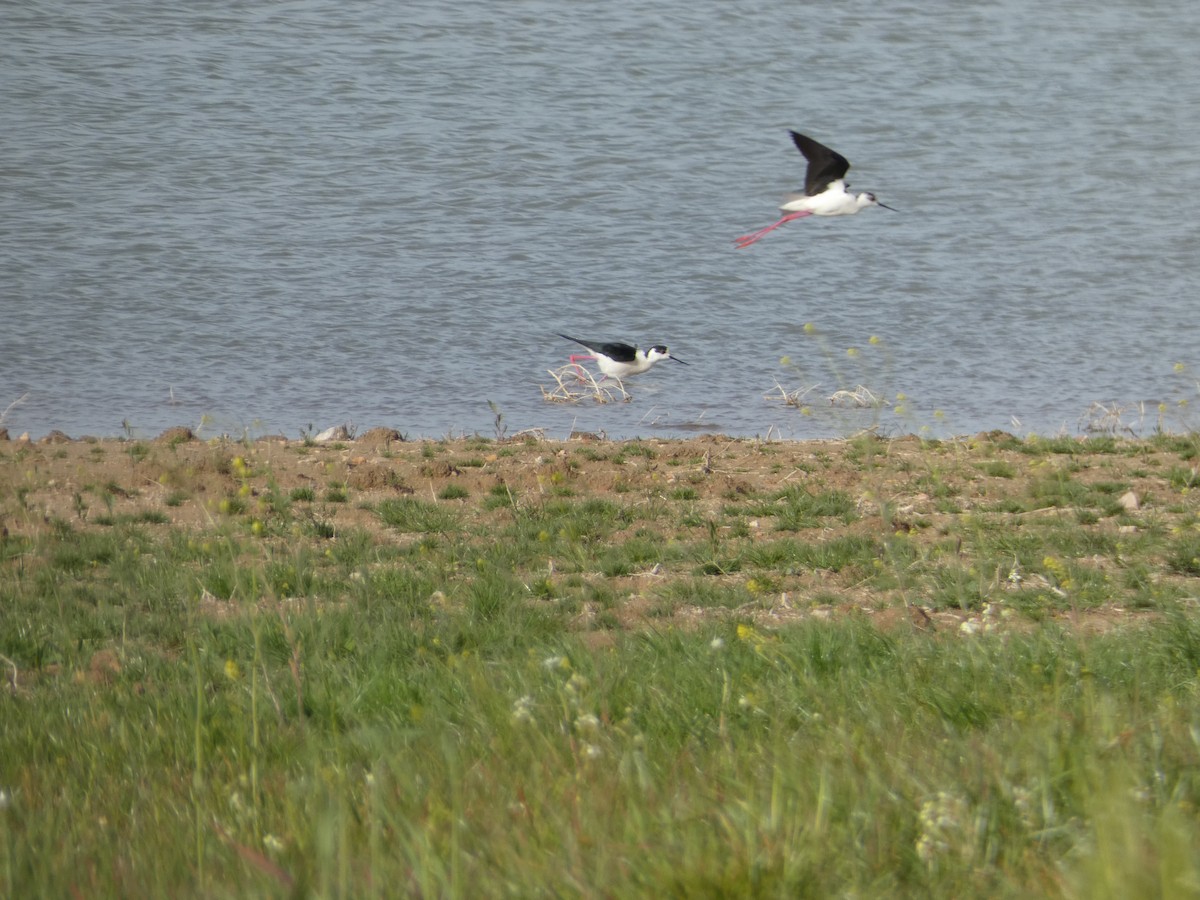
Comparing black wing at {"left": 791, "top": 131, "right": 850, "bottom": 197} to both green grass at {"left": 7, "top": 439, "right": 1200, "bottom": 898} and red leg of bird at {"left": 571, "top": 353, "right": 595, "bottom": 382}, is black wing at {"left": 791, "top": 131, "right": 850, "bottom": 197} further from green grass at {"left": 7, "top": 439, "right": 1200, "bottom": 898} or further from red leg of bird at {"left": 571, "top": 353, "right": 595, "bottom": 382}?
green grass at {"left": 7, "top": 439, "right": 1200, "bottom": 898}

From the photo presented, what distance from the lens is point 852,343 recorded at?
499 inches

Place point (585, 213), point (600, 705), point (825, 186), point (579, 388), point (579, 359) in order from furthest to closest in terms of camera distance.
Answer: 1. point (585, 213)
2. point (579, 359)
3. point (579, 388)
4. point (825, 186)
5. point (600, 705)

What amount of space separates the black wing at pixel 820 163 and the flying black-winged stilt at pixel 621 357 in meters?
2.05

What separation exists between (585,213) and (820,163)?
21.2 feet

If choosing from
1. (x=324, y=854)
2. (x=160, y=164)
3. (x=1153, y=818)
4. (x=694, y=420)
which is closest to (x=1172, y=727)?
(x=1153, y=818)

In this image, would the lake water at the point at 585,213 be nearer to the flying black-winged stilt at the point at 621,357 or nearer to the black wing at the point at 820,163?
the flying black-winged stilt at the point at 621,357

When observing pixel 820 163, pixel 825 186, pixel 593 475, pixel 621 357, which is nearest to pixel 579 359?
pixel 621 357

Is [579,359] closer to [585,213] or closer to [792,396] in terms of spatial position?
[792,396]

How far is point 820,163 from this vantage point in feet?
32.5

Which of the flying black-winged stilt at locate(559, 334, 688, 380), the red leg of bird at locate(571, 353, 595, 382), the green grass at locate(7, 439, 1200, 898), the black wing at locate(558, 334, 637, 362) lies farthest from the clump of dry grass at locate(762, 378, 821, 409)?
the green grass at locate(7, 439, 1200, 898)

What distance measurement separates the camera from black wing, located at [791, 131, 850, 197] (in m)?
9.77

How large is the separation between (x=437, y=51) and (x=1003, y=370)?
12.2 metres

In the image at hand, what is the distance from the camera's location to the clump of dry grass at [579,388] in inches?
460

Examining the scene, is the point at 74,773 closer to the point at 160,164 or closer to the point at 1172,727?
the point at 1172,727
